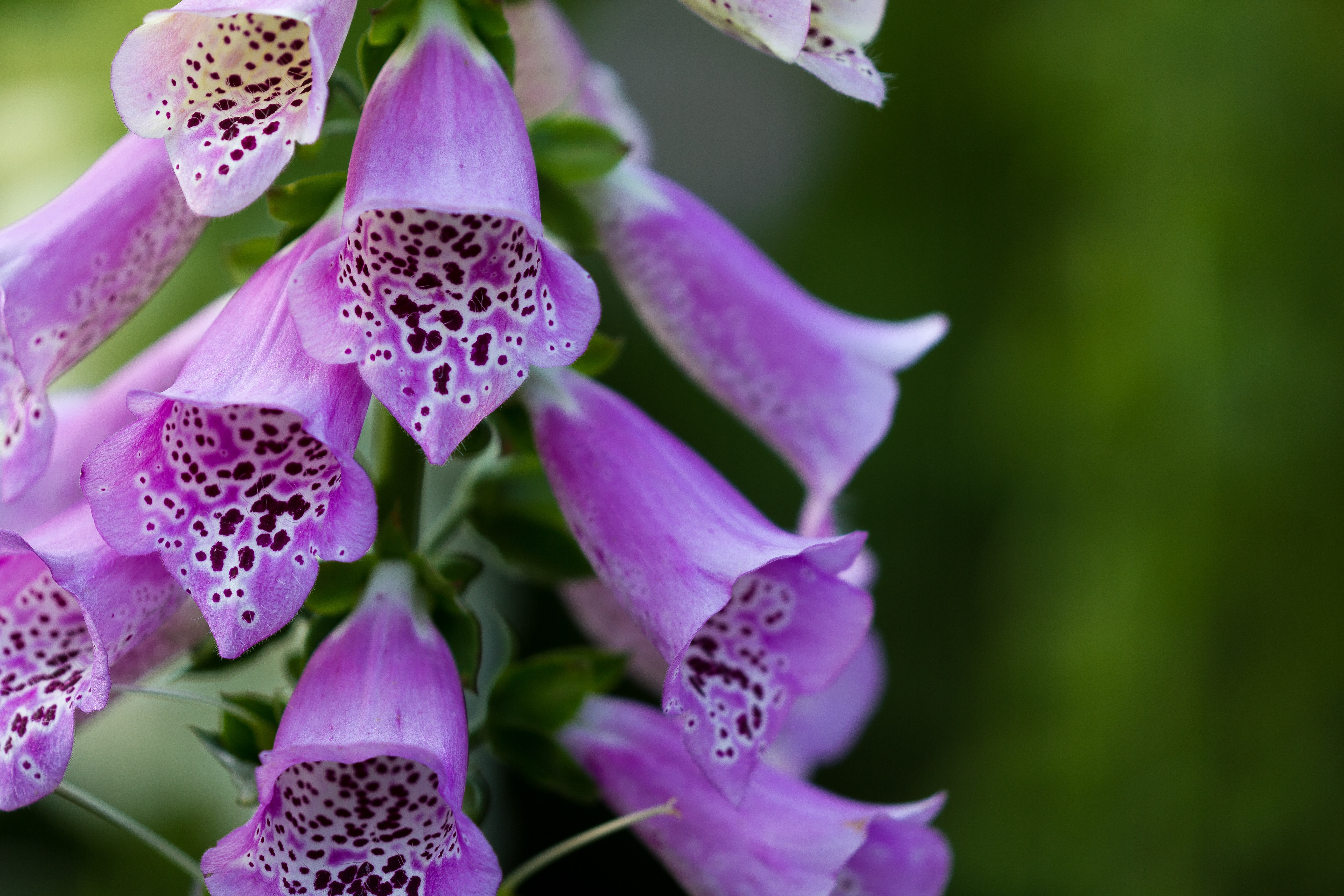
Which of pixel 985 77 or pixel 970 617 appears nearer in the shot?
pixel 985 77

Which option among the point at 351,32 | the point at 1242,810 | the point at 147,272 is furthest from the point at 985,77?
the point at 147,272

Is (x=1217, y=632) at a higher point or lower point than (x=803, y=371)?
lower

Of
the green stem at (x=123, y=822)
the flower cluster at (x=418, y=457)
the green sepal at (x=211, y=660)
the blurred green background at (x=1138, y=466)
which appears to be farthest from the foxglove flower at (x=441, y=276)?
the blurred green background at (x=1138, y=466)

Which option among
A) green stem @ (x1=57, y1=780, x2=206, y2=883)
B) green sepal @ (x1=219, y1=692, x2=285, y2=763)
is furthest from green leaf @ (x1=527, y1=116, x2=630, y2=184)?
green stem @ (x1=57, y1=780, x2=206, y2=883)

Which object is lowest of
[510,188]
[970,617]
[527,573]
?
[970,617]

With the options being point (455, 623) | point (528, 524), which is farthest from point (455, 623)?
point (528, 524)

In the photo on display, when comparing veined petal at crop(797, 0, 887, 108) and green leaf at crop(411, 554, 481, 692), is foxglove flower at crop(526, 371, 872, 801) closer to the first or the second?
green leaf at crop(411, 554, 481, 692)

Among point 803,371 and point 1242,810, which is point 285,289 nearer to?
point 803,371

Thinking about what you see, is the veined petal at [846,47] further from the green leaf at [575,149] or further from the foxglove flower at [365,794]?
the foxglove flower at [365,794]
